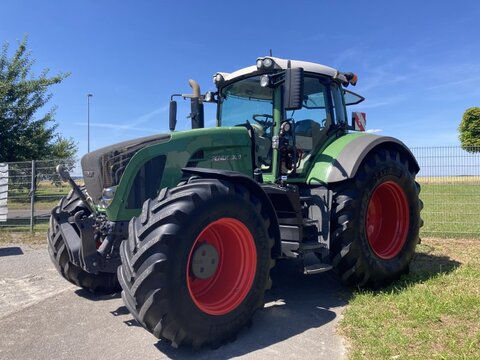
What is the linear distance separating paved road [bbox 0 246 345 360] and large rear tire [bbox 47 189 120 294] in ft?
0.51

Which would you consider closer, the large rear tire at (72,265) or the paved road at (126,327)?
the paved road at (126,327)

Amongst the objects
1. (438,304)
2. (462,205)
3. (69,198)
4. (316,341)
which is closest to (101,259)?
(69,198)

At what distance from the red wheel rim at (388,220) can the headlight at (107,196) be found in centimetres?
311

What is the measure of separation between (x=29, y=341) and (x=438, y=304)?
12.3 ft

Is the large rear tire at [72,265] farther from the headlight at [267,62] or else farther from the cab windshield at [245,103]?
the headlight at [267,62]

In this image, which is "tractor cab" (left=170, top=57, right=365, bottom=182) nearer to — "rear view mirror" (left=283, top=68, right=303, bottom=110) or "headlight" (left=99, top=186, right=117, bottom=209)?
"rear view mirror" (left=283, top=68, right=303, bottom=110)

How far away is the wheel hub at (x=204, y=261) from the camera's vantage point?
11.5ft

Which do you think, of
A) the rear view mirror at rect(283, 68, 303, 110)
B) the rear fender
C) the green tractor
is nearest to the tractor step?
the green tractor

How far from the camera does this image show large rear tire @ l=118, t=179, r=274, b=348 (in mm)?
3043

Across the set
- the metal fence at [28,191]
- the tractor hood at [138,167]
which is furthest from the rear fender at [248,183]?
the metal fence at [28,191]

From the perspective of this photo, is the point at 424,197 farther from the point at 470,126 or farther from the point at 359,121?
the point at 470,126

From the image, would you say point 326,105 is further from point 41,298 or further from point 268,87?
point 41,298

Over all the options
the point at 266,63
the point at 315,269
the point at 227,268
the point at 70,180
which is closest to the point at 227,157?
the point at 266,63

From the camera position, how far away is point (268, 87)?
4.79 m
